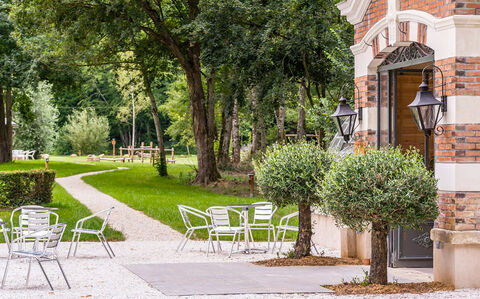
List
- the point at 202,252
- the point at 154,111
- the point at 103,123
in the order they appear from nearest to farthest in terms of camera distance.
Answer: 1. the point at 202,252
2. the point at 154,111
3. the point at 103,123

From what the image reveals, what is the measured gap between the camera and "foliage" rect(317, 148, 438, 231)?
842cm

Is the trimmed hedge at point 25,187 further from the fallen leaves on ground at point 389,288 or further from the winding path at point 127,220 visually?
the fallen leaves on ground at point 389,288

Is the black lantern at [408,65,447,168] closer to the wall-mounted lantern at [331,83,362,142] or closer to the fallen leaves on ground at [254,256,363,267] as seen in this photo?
the wall-mounted lantern at [331,83,362,142]

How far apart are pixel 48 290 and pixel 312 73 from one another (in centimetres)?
1621

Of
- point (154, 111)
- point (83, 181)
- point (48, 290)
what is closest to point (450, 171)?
point (48, 290)

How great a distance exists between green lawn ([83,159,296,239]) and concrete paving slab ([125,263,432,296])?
4975 mm

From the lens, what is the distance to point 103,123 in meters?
74.8

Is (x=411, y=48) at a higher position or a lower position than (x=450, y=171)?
higher

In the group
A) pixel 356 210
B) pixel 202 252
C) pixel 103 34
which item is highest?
pixel 103 34

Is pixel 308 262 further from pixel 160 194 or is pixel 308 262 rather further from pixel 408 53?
pixel 160 194

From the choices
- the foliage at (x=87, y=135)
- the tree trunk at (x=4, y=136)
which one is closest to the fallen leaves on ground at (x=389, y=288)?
the tree trunk at (x=4, y=136)

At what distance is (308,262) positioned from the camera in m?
11.4

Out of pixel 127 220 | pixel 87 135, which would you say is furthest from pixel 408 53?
pixel 87 135

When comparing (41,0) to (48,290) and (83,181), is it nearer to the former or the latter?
(83,181)
